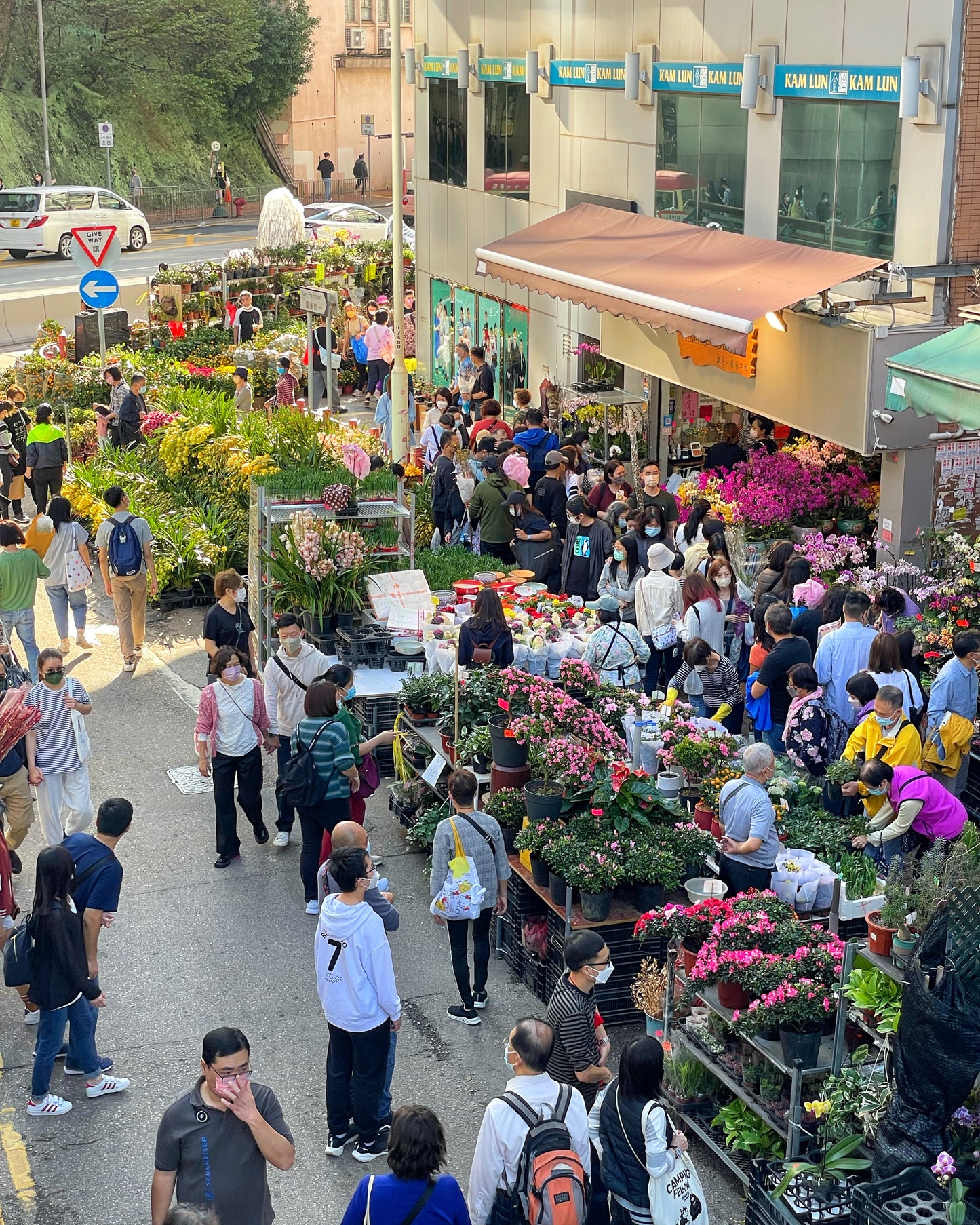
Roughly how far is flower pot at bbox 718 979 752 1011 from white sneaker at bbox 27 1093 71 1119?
3.33 meters

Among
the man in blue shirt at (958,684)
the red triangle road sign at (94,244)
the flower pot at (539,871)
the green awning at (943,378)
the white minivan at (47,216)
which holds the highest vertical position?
the red triangle road sign at (94,244)

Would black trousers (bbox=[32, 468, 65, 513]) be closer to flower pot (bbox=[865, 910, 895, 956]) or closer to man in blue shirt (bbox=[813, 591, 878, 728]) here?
man in blue shirt (bbox=[813, 591, 878, 728])

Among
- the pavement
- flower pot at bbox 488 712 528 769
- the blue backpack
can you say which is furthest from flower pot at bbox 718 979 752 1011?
the blue backpack

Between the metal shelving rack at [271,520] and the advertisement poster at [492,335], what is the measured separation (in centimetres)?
974

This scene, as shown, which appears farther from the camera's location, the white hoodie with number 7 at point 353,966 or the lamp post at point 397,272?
the lamp post at point 397,272

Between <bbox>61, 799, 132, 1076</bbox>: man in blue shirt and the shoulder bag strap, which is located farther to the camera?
<bbox>61, 799, 132, 1076</bbox>: man in blue shirt

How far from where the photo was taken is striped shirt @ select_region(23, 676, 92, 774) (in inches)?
376

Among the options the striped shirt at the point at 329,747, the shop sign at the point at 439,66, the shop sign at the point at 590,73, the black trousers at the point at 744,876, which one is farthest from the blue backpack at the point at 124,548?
the shop sign at the point at 439,66

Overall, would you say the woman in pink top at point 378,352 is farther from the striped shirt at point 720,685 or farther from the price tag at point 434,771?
the price tag at point 434,771

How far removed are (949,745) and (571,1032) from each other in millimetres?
4084

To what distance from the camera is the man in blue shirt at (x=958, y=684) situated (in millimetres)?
9406

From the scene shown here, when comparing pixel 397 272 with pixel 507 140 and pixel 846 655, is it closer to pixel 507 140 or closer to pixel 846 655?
pixel 507 140

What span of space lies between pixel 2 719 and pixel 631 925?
13.0 ft

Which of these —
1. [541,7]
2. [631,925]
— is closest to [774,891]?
[631,925]
